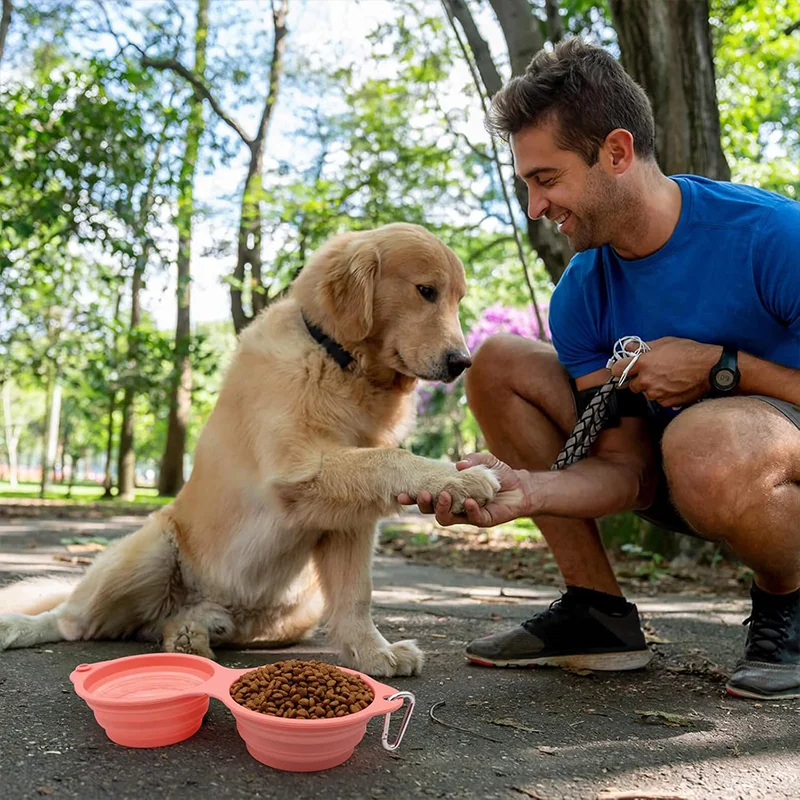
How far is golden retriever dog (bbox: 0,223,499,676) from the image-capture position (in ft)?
8.61

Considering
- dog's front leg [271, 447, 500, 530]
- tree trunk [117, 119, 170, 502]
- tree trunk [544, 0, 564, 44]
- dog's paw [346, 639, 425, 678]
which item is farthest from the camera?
tree trunk [117, 119, 170, 502]

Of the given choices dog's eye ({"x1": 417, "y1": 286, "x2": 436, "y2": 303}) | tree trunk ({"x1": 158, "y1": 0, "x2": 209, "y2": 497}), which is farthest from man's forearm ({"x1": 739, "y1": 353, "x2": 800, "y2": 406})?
tree trunk ({"x1": 158, "y1": 0, "x2": 209, "y2": 497})

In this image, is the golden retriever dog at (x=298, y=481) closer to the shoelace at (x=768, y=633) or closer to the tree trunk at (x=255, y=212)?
the shoelace at (x=768, y=633)

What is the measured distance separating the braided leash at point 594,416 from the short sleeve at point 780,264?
42 cm

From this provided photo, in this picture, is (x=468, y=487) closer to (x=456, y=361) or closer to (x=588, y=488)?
(x=588, y=488)

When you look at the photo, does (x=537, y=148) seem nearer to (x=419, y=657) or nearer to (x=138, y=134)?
(x=419, y=657)

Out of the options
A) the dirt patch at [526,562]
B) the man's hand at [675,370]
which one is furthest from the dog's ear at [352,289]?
the dirt patch at [526,562]

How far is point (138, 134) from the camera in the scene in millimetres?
7586

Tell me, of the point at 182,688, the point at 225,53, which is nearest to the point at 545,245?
the point at 182,688

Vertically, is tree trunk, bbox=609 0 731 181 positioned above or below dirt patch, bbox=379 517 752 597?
above

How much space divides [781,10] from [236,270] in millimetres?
7897

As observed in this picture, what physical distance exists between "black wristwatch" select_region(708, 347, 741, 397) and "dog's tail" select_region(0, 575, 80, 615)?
2552 millimetres

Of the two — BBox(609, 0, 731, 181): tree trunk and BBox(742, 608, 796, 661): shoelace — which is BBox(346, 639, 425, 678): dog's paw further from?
BBox(609, 0, 731, 181): tree trunk

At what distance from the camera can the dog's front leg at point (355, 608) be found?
2617 millimetres
